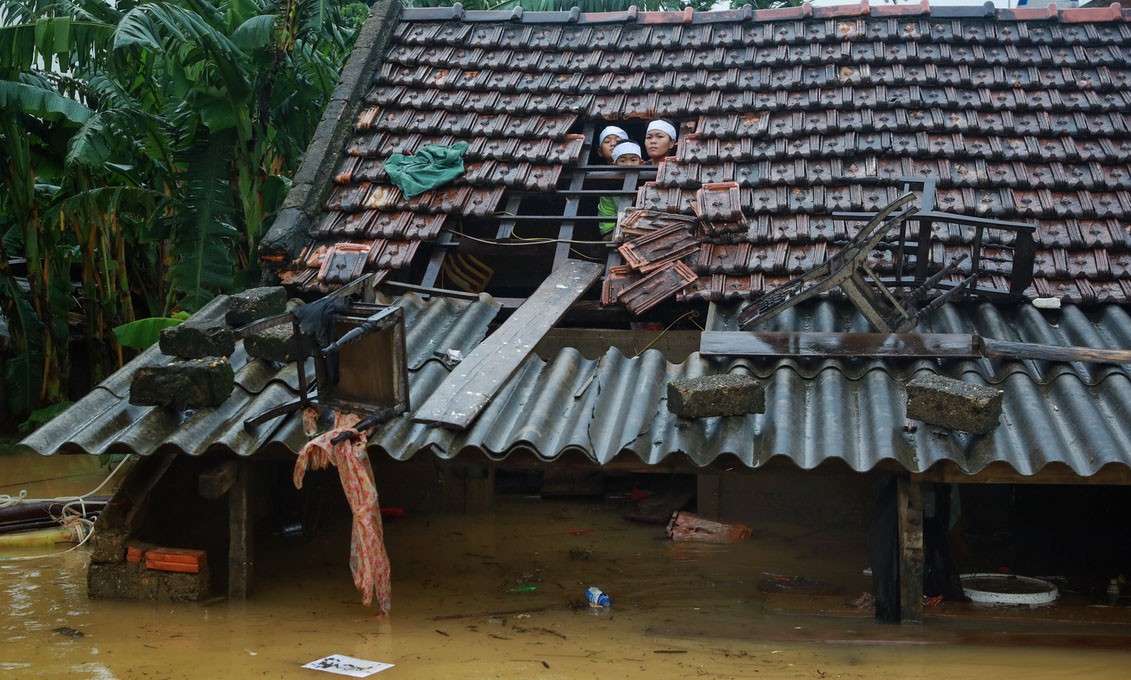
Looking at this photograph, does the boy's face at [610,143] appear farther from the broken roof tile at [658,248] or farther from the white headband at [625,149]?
the broken roof tile at [658,248]

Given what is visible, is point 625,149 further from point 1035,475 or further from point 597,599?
point 1035,475

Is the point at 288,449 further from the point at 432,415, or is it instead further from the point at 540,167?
the point at 540,167

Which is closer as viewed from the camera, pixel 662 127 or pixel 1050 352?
pixel 1050 352

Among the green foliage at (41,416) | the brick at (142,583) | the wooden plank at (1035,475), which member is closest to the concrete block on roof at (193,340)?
the brick at (142,583)

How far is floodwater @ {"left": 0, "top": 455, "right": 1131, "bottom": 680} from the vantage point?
560 centimetres

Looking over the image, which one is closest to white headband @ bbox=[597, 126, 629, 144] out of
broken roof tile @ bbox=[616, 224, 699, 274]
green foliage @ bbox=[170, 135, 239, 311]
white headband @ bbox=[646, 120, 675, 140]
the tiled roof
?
the tiled roof

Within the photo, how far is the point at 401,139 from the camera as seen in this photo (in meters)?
9.27

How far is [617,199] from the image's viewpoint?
346 inches

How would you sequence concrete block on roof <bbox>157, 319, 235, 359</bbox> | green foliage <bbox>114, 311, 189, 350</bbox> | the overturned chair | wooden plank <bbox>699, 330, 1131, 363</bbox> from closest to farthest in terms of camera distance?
the overturned chair, wooden plank <bbox>699, 330, 1131, 363</bbox>, concrete block on roof <bbox>157, 319, 235, 359</bbox>, green foliage <bbox>114, 311, 189, 350</bbox>

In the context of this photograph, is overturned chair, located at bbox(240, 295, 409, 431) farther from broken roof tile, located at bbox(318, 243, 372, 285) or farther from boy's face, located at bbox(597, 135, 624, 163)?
boy's face, located at bbox(597, 135, 624, 163)

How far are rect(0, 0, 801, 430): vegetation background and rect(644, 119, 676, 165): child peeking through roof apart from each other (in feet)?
13.1

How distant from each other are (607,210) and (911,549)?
12.6 ft

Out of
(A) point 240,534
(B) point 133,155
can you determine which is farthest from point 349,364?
(B) point 133,155

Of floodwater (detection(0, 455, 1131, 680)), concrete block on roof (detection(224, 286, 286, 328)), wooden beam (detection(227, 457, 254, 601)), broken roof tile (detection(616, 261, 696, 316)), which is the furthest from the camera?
broken roof tile (detection(616, 261, 696, 316))
